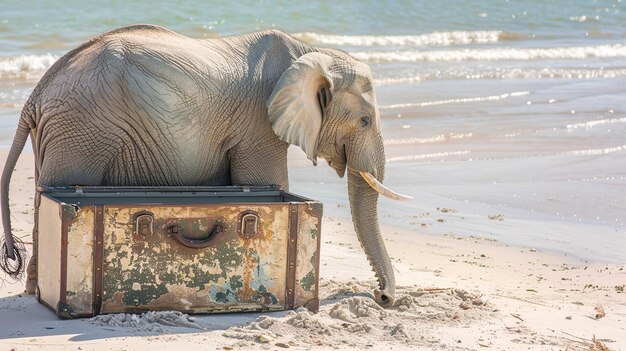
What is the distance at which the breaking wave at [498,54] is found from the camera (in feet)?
93.2

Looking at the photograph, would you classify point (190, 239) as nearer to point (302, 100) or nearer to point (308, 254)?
point (308, 254)

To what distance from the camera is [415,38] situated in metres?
35.0

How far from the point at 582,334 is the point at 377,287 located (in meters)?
1.50

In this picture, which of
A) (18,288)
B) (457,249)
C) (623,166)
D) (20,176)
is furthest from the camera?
(623,166)

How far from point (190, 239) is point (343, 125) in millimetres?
1580

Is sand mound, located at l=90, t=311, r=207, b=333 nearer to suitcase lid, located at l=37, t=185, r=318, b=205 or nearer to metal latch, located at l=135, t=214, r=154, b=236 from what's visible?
metal latch, located at l=135, t=214, r=154, b=236

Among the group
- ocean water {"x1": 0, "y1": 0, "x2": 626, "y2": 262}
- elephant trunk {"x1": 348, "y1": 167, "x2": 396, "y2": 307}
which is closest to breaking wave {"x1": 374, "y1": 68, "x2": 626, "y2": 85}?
ocean water {"x1": 0, "y1": 0, "x2": 626, "y2": 262}

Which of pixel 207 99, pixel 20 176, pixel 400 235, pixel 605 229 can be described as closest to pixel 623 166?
pixel 605 229

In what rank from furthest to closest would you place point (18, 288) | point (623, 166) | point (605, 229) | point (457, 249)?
point (623, 166) < point (605, 229) < point (457, 249) < point (18, 288)

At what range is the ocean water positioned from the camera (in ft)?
41.8

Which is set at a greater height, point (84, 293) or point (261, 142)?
point (261, 142)

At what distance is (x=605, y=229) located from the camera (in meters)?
11.5

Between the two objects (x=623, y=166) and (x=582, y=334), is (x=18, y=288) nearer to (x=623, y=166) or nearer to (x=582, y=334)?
(x=582, y=334)

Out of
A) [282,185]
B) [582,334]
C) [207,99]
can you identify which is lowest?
[582,334]
